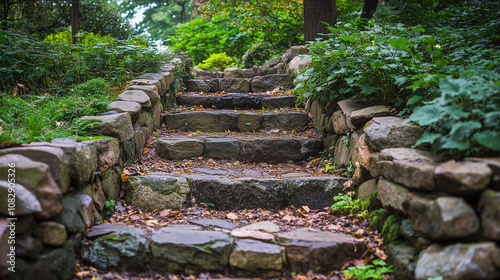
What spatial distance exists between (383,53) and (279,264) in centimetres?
188

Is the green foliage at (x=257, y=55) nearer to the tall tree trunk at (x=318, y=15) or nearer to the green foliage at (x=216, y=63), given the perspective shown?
the green foliage at (x=216, y=63)

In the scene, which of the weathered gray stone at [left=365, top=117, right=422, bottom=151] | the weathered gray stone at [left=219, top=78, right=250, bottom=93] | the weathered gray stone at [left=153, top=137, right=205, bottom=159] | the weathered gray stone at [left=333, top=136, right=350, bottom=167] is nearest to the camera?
the weathered gray stone at [left=365, top=117, right=422, bottom=151]

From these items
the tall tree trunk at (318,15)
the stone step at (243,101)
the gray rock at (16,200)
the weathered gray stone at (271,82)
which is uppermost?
the tall tree trunk at (318,15)

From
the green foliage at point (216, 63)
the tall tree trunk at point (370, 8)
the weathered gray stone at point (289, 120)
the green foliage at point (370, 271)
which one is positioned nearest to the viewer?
the green foliage at point (370, 271)

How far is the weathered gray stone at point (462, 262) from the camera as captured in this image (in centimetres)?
148

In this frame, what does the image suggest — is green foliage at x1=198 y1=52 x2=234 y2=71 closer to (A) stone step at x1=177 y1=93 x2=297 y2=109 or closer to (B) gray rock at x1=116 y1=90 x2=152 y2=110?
(A) stone step at x1=177 y1=93 x2=297 y2=109

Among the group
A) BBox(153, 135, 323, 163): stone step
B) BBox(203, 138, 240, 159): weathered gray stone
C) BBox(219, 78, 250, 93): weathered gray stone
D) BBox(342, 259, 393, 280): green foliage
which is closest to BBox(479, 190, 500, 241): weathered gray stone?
BBox(342, 259, 393, 280): green foliage

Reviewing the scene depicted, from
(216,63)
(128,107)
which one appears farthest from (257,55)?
(128,107)

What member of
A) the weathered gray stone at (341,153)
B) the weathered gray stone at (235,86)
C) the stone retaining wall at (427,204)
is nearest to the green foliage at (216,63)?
the weathered gray stone at (235,86)

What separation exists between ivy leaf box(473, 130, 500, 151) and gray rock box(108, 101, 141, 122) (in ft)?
9.02

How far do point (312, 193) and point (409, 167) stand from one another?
1076 mm

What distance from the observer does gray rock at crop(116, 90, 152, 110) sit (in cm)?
357

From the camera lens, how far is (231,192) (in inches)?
112

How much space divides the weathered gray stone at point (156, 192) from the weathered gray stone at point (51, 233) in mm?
911
